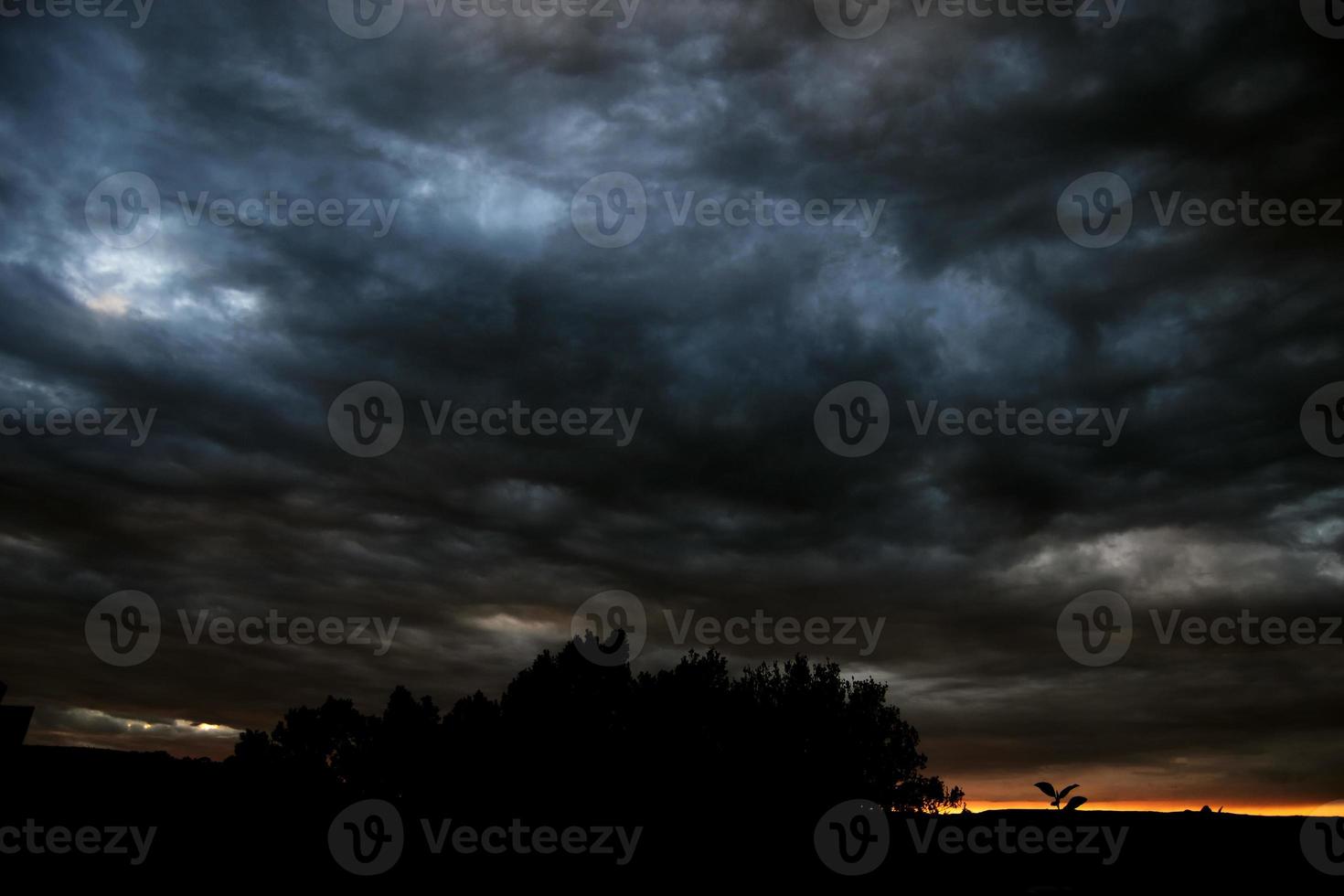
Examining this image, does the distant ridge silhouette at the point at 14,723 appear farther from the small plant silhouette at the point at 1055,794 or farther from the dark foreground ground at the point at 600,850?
the small plant silhouette at the point at 1055,794

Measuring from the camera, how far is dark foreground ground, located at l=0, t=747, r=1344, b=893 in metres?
23.4

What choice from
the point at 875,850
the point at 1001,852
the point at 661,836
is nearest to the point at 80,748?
the point at 661,836

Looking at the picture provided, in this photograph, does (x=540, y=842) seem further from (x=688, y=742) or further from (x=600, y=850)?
(x=688, y=742)

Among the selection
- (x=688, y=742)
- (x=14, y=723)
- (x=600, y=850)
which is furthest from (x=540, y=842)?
(x=688, y=742)

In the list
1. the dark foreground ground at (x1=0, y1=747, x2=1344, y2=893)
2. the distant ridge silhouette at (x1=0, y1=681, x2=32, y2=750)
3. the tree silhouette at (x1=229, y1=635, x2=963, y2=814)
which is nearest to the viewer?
the dark foreground ground at (x1=0, y1=747, x2=1344, y2=893)

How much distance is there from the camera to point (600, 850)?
27.1 metres

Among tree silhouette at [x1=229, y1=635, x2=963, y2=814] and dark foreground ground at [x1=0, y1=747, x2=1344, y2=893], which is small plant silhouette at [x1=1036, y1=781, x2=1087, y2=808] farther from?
tree silhouette at [x1=229, y1=635, x2=963, y2=814]

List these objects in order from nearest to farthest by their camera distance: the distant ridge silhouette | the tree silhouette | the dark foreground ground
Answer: the dark foreground ground → the distant ridge silhouette → the tree silhouette

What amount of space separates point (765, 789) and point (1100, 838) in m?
37.9

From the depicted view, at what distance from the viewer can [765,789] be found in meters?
60.1

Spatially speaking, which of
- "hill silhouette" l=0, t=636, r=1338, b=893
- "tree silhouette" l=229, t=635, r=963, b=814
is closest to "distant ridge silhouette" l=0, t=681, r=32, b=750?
"hill silhouette" l=0, t=636, r=1338, b=893

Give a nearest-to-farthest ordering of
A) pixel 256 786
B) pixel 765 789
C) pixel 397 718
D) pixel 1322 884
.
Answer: pixel 1322 884
pixel 256 786
pixel 765 789
pixel 397 718

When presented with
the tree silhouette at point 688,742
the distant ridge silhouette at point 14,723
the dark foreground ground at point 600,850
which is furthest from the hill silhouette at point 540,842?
the tree silhouette at point 688,742

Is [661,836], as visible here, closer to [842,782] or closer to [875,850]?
[875,850]
